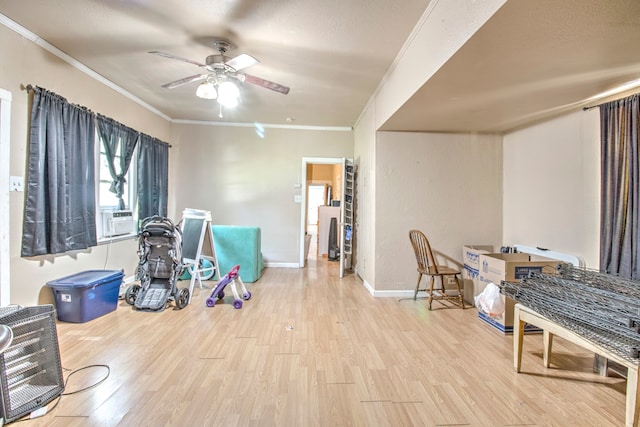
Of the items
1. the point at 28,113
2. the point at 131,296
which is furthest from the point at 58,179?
the point at 131,296

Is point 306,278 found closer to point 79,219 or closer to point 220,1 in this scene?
point 79,219

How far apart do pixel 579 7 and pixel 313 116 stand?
395cm

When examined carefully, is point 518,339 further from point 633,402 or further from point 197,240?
point 197,240

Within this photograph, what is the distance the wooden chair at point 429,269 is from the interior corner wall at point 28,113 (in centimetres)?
393

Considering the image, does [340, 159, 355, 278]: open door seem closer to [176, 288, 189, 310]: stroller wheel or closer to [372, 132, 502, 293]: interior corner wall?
[372, 132, 502, 293]: interior corner wall

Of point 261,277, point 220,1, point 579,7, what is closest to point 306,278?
point 261,277

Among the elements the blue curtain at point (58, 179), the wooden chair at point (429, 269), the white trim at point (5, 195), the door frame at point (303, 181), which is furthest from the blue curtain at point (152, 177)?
the wooden chair at point (429, 269)

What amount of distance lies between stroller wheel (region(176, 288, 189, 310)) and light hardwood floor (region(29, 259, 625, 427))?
139mm

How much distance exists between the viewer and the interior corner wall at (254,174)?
5.68 metres

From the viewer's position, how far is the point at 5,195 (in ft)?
8.59

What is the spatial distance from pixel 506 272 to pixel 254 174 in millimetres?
4337

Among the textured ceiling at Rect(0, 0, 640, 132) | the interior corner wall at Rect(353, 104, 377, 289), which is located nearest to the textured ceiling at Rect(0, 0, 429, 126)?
the textured ceiling at Rect(0, 0, 640, 132)

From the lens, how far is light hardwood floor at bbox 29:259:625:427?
5.70 ft

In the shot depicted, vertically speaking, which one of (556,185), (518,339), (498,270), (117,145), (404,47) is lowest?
(518,339)
